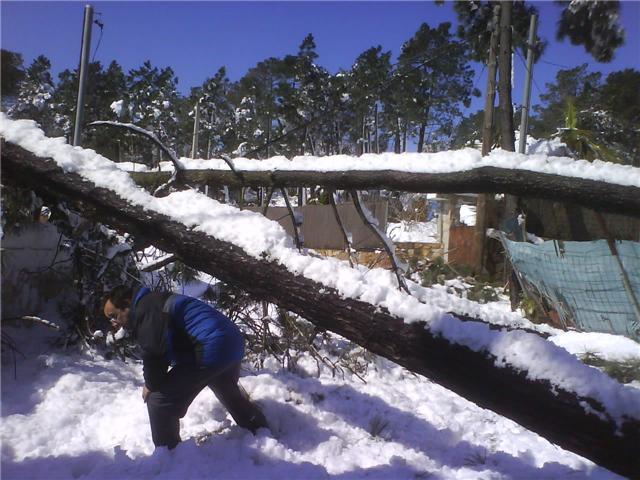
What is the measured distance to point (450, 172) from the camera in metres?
2.74

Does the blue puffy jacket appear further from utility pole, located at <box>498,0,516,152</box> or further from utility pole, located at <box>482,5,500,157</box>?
utility pole, located at <box>482,5,500,157</box>

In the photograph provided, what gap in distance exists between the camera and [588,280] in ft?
18.4

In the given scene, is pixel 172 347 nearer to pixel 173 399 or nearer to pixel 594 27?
pixel 173 399

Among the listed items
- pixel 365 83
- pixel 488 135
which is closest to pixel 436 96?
pixel 365 83

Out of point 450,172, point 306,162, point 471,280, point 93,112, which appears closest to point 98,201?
point 306,162

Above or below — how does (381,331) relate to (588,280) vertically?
below

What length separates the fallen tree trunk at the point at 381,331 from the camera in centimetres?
166

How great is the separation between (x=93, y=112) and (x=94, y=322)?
24750mm

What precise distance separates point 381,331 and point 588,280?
4599 millimetres

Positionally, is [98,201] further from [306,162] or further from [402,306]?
[402,306]

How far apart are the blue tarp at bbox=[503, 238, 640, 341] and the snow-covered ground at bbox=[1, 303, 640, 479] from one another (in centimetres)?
77

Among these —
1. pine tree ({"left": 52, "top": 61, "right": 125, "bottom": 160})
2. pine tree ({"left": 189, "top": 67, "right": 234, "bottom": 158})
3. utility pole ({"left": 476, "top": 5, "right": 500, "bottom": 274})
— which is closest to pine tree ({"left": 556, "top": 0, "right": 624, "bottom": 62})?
utility pole ({"left": 476, "top": 5, "right": 500, "bottom": 274})

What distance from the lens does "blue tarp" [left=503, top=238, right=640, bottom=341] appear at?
515cm

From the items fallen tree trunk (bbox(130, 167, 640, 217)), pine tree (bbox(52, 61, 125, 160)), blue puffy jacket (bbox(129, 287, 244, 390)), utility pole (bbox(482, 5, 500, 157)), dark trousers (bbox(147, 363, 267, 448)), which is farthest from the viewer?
pine tree (bbox(52, 61, 125, 160))
